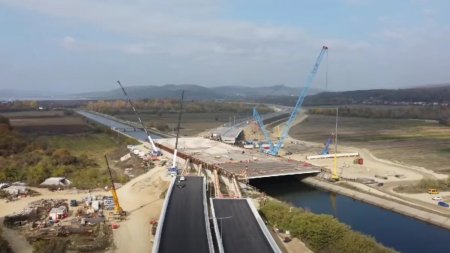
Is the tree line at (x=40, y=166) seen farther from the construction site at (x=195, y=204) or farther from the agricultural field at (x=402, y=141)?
the agricultural field at (x=402, y=141)

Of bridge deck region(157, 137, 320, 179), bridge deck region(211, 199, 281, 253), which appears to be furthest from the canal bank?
bridge deck region(211, 199, 281, 253)

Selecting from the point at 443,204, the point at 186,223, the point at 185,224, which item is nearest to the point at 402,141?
the point at 443,204

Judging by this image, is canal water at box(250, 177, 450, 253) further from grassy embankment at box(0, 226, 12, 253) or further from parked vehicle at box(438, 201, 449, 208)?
grassy embankment at box(0, 226, 12, 253)

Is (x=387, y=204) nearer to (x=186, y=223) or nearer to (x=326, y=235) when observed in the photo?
(x=326, y=235)

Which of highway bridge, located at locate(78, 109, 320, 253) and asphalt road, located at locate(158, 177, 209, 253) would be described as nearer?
asphalt road, located at locate(158, 177, 209, 253)

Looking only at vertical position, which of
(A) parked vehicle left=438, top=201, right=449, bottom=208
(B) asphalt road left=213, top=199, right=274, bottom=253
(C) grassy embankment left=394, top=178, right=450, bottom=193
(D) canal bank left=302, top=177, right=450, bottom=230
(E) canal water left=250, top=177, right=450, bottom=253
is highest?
(B) asphalt road left=213, top=199, right=274, bottom=253

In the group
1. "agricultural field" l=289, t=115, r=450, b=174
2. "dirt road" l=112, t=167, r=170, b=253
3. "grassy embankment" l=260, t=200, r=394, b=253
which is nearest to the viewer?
"grassy embankment" l=260, t=200, r=394, b=253

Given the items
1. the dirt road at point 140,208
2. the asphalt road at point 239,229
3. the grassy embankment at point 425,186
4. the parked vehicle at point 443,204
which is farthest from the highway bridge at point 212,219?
the parked vehicle at point 443,204
